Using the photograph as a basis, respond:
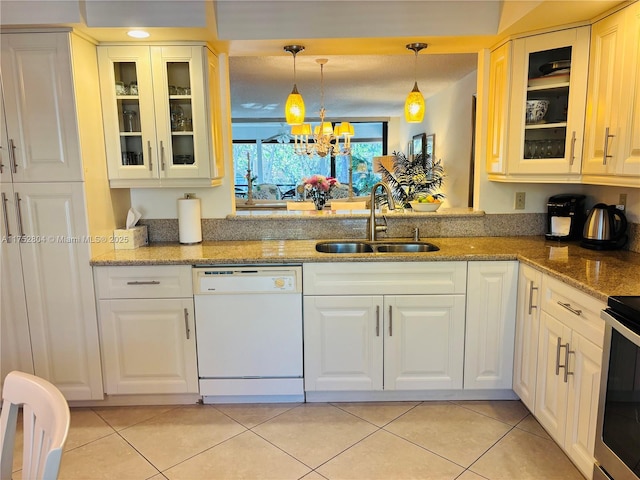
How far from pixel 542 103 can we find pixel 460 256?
99cm

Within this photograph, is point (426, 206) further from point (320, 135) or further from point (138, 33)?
point (320, 135)

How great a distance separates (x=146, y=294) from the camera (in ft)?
7.93

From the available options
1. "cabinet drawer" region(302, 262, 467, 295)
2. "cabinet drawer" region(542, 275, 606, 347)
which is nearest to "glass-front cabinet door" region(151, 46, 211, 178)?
"cabinet drawer" region(302, 262, 467, 295)

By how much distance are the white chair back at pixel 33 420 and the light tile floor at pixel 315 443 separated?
113cm

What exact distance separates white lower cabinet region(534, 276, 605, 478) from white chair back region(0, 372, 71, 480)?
5.64 ft

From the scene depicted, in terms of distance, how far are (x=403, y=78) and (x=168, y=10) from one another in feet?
12.7

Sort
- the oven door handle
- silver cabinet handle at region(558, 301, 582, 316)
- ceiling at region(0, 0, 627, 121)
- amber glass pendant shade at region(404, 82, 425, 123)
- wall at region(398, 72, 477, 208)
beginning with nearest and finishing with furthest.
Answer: the oven door handle
silver cabinet handle at region(558, 301, 582, 316)
ceiling at region(0, 0, 627, 121)
amber glass pendant shade at region(404, 82, 425, 123)
wall at region(398, 72, 477, 208)

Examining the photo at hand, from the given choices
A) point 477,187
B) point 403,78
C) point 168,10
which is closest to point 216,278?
point 168,10

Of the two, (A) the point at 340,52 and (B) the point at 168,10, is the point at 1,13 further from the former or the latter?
(A) the point at 340,52

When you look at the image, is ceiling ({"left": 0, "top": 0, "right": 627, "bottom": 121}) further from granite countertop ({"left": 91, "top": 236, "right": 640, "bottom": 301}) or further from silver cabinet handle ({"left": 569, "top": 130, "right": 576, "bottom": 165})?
granite countertop ({"left": 91, "top": 236, "right": 640, "bottom": 301})

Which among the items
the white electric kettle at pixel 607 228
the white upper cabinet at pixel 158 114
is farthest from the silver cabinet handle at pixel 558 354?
the white upper cabinet at pixel 158 114

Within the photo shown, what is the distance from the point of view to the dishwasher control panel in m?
2.40

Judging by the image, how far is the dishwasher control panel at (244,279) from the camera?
2398 mm

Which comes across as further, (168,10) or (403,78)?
(403,78)
